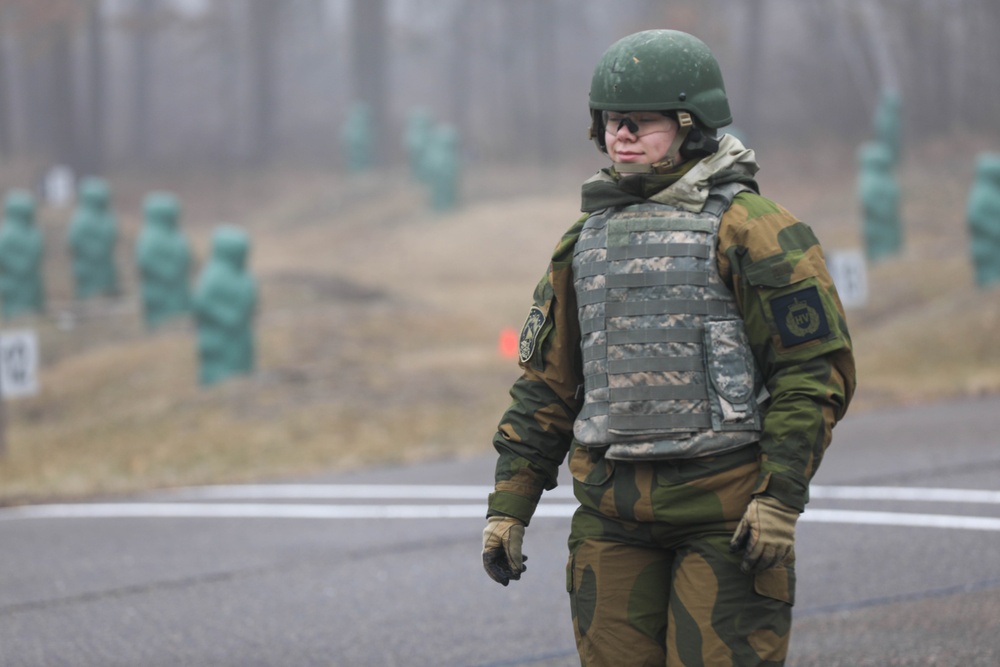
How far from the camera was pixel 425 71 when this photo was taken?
71.7 meters

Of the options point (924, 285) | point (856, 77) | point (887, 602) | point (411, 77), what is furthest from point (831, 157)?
point (887, 602)

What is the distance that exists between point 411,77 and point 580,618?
70.7 metres

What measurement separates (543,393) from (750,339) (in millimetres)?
563

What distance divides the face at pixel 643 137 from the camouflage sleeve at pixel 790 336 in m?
0.25

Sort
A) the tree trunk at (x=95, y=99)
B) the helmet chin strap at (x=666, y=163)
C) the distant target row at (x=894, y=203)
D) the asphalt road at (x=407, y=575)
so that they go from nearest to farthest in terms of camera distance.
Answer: the helmet chin strap at (x=666, y=163)
the asphalt road at (x=407, y=575)
the distant target row at (x=894, y=203)
the tree trunk at (x=95, y=99)

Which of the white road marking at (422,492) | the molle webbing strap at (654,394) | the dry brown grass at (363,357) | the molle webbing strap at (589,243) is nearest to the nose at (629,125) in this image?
the molle webbing strap at (589,243)

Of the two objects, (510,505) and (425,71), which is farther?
(425,71)

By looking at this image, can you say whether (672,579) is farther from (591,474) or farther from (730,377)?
(730,377)

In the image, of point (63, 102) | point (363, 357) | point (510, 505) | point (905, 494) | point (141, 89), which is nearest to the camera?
point (510, 505)

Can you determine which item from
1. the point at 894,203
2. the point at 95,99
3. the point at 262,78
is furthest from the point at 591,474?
the point at 262,78

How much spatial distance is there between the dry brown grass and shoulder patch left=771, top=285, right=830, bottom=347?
27.8ft

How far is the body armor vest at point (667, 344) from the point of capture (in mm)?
3400

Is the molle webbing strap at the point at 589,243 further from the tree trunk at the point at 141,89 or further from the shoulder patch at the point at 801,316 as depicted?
the tree trunk at the point at 141,89

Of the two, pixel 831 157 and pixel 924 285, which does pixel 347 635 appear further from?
pixel 831 157
